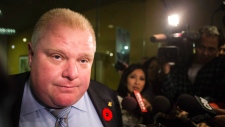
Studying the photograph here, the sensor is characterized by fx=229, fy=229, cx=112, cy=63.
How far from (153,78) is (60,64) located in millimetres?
1876

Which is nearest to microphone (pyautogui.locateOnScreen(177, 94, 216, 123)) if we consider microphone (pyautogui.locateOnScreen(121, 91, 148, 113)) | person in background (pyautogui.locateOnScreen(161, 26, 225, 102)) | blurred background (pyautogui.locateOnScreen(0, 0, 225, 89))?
microphone (pyautogui.locateOnScreen(121, 91, 148, 113))

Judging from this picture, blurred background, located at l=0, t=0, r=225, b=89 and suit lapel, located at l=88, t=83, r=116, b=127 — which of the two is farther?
blurred background, located at l=0, t=0, r=225, b=89

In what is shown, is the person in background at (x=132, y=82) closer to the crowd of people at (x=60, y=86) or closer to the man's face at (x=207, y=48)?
the man's face at (x=207, y=48)

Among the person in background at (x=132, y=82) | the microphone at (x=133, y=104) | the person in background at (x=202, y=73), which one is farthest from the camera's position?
the person in background at (x=132, y=82)

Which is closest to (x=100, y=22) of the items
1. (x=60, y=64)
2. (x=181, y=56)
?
(x=181, y=56)

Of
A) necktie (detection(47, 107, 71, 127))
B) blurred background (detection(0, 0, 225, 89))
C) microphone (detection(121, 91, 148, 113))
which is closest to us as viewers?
necktie (detection(47, 107, 71, 127))

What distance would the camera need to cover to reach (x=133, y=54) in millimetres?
4148

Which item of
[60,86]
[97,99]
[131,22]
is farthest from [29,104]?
[131,22]

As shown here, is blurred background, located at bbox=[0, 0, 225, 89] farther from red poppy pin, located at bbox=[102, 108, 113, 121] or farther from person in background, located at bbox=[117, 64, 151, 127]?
red poppy pin, located at bbox=[102, 108, 113, 121]

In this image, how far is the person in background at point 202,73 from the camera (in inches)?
76.8

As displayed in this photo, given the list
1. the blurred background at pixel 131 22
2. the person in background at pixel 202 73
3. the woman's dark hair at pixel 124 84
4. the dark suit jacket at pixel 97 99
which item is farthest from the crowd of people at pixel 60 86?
the blurred background at pixel 131 22

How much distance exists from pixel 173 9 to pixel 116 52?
3.75 feet

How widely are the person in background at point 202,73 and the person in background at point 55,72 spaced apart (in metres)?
1.16

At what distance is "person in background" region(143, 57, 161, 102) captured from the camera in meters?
2.40
